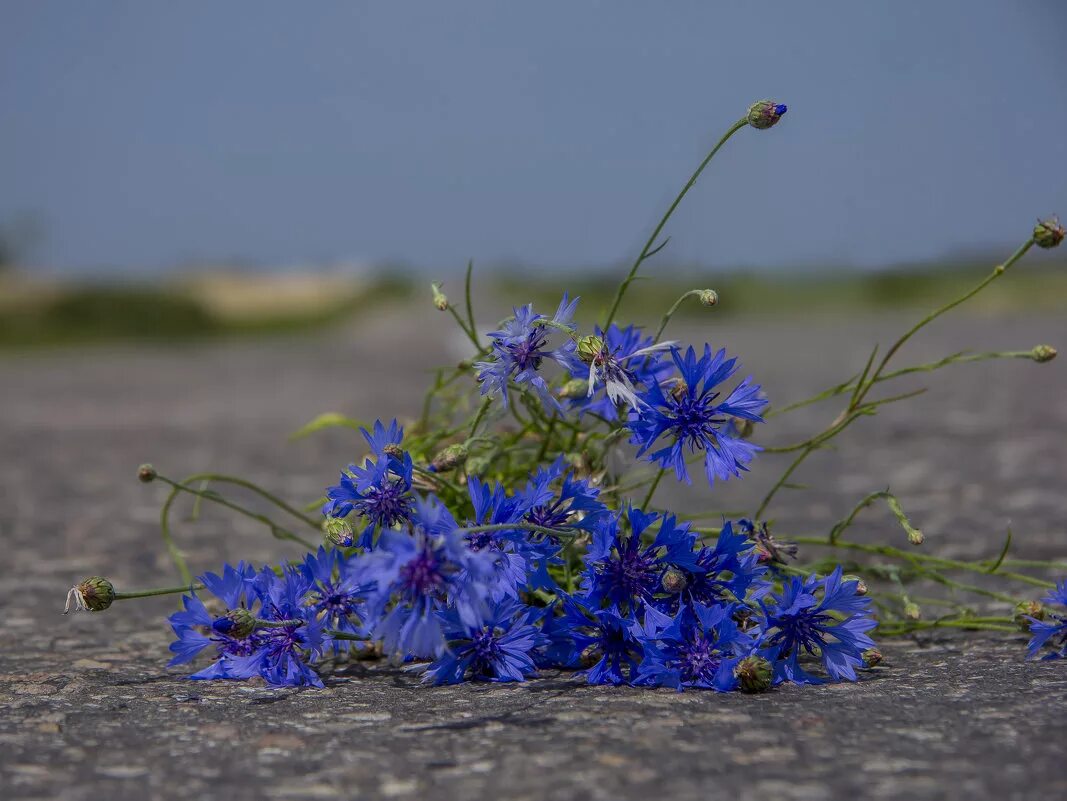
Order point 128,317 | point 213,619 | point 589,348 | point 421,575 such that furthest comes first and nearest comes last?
point 128,317 < point 213,619 < point 589,348 < point 421,575

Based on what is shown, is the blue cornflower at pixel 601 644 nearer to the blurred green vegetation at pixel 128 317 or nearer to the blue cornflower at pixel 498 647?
the blue cornflower at pixel 498 647

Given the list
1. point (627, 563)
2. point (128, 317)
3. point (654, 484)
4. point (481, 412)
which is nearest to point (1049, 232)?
point (654, 484)

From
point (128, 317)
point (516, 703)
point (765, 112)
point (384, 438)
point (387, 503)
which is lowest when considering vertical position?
point (516, 703)

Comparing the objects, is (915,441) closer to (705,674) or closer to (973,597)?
(973,597)

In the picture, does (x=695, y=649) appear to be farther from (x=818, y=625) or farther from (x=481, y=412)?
(x=481, y=412)

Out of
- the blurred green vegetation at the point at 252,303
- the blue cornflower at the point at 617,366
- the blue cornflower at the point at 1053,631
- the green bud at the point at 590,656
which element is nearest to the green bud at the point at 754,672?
the green bud at the point at 590,656

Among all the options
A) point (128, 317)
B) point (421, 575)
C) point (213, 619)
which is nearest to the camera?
point (421, 575)

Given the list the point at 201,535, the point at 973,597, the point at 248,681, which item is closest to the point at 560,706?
the point at 248,681
